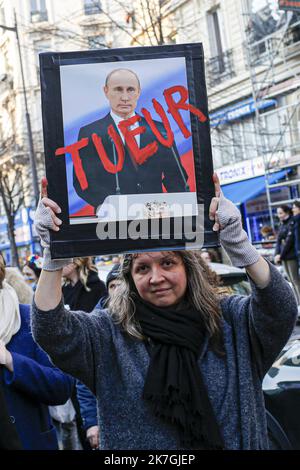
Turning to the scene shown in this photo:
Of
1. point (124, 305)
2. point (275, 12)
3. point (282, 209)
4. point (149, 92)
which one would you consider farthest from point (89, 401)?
point (275, 12)

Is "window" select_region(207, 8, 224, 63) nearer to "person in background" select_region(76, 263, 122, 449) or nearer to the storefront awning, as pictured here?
the storefront awning

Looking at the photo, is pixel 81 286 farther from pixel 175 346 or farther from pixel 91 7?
pixel 91 7

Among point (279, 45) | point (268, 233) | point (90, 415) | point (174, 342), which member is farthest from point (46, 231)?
point (279, 45)

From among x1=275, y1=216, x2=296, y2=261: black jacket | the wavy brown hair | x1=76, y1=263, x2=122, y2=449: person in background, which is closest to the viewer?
the wavy brown hair

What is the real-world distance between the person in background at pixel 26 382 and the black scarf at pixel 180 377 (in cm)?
84

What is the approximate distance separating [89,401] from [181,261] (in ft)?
5.71

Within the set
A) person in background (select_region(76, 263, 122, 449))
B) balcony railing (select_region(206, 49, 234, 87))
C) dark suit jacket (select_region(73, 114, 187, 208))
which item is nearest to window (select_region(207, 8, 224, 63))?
balcony railing (select_region(206, 49, 234, 87))

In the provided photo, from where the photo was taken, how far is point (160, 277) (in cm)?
244

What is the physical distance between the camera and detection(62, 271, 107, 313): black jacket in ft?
17.8

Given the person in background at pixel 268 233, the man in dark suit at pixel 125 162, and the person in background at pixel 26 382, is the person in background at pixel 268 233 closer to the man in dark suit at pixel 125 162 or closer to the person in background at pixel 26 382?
the person in background at pixel 26 382

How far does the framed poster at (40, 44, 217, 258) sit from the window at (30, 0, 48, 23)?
15.7 metres

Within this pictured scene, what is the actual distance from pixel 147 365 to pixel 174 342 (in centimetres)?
14

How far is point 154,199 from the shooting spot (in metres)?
2.31
